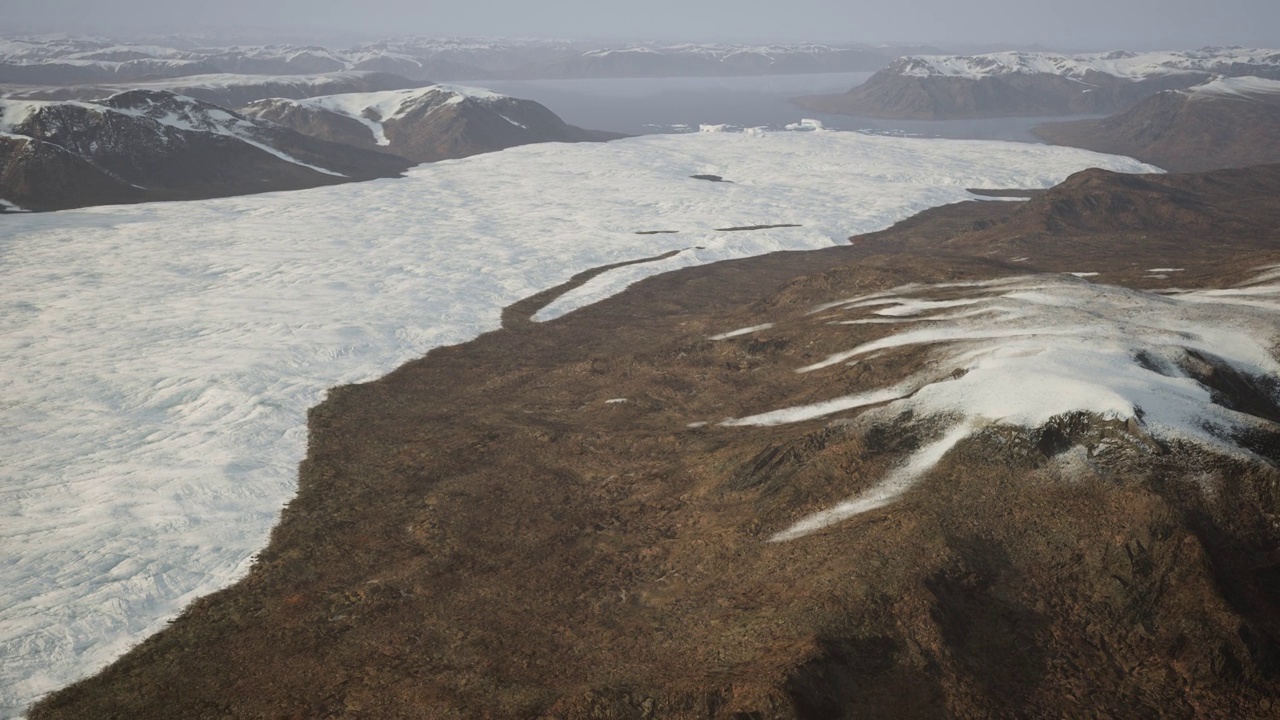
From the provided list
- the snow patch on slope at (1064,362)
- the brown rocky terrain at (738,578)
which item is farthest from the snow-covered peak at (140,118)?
the snow patch on slope at (1064,362)

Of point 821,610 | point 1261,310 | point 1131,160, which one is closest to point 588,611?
point 821,610

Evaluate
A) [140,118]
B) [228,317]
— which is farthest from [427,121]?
[228,317]

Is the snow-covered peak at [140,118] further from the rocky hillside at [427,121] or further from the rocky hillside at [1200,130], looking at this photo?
the rocky hillside at [1200,130]

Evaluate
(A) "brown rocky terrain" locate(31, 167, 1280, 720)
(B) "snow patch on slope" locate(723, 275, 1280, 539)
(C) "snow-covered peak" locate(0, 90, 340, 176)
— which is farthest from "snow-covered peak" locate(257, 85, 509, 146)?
(A) "brown rocky terrain" locate(31, 167, 1280, 720)

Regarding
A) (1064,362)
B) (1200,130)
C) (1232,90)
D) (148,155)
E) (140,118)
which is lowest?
(1064,362)

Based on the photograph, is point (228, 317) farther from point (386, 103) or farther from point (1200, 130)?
point (1200, 130)

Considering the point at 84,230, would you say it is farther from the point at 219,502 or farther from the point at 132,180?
the point at 219,502
